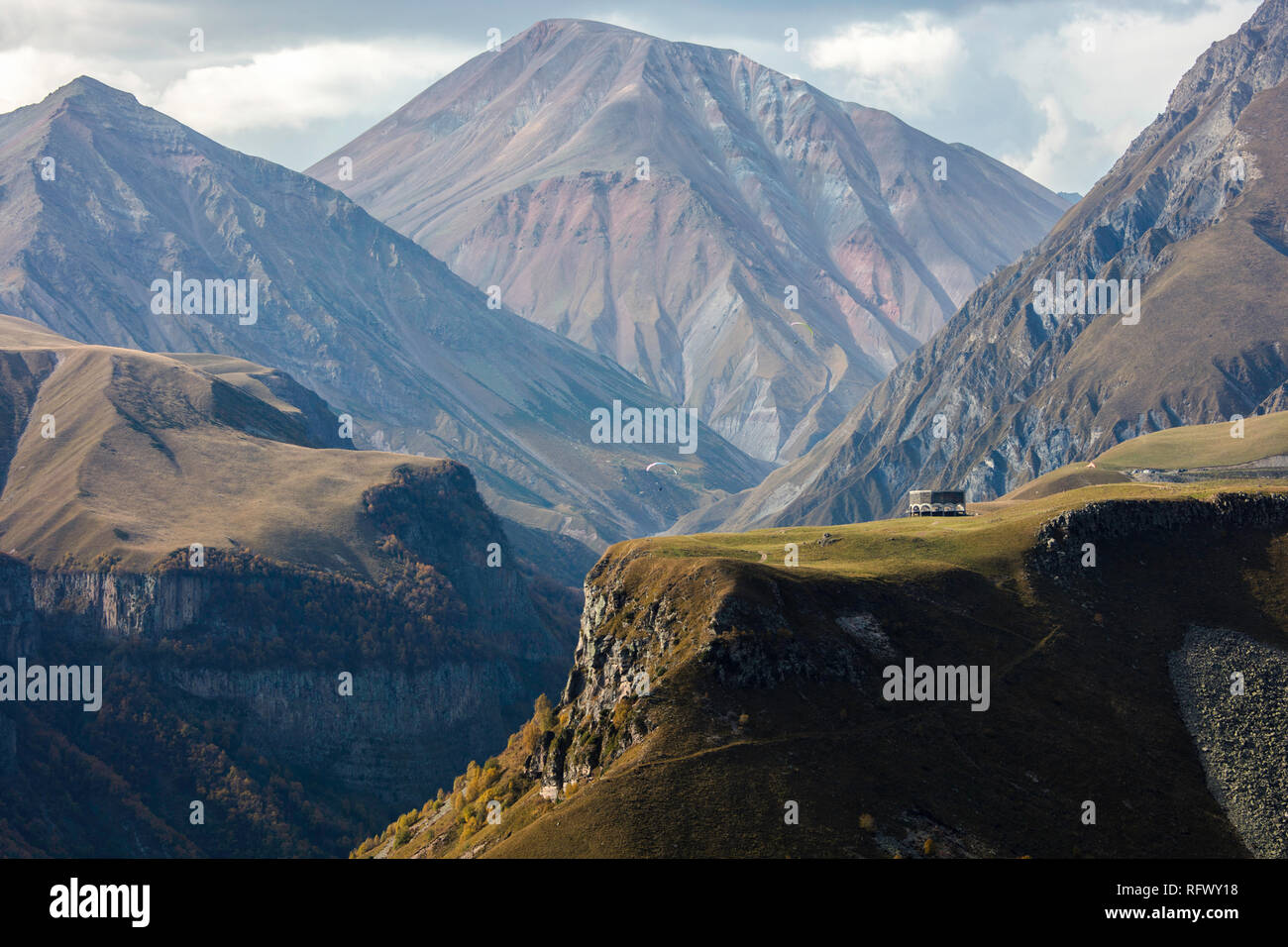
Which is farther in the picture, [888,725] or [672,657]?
[672,657]

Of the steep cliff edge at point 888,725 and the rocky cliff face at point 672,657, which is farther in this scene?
the rocky cliff face at point 672,657

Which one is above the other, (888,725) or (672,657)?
(672,657)

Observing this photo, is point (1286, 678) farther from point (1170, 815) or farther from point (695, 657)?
point (695, 657)

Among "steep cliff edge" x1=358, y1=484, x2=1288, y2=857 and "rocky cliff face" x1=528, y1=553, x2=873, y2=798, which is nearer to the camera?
"steep cliff edge" x1=358, y1=484, x2=1288, y2=857
